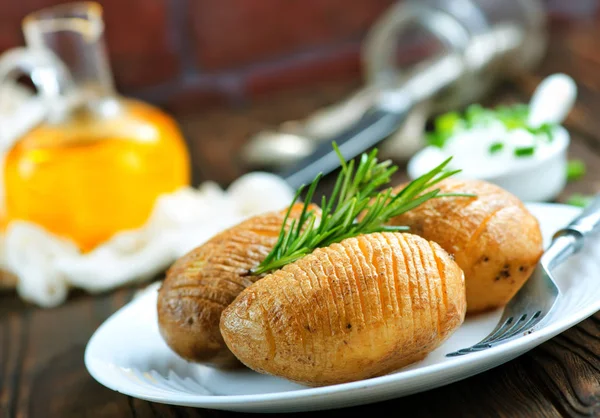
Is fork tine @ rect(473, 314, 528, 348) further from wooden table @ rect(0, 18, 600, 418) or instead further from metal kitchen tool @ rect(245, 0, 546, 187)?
metal kitchen tool @ rect(245, 0, 546, 187)

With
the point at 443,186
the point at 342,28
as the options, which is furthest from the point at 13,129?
the point at 342,28

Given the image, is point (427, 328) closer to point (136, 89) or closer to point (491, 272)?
point (491, 272)

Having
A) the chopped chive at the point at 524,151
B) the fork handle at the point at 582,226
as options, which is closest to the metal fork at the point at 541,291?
the fork handle at the point at 582,226

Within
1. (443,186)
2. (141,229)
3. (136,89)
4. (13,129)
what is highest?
(443,186)

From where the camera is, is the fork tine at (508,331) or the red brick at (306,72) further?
the red brick at (306,72)

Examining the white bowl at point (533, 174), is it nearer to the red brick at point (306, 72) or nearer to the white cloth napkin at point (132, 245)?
the white cloth napkin at point (132, 245)

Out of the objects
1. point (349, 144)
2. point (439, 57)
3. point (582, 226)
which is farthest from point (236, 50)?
point (582, 226)
